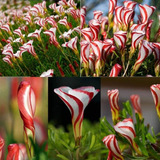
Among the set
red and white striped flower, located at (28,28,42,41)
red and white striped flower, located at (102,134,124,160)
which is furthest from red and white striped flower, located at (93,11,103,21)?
red and white striped flower, located at (102,134,124,160)

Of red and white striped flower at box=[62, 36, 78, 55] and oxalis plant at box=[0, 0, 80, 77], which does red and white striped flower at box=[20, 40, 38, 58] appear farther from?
red and white striped flower at box=[62, 36, 78, 55]

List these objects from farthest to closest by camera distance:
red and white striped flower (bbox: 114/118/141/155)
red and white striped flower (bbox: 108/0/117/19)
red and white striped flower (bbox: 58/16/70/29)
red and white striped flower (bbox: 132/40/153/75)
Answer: red and white striped flower (bbox: 58/16/70/29)
red and white striped flower (bbox: 108/0/117/19)
red and white striped flower (bbox: 132/40/153/75)
red and white striped flower (bbox: 114/118/141/155)

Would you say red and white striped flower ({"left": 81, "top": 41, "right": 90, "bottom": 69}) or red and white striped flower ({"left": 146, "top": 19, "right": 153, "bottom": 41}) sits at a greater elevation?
red and white striped flower ({"left": 146, "top": 19, "right": 153, "bottom": 41})

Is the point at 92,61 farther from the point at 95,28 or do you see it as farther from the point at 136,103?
the point at 136,103

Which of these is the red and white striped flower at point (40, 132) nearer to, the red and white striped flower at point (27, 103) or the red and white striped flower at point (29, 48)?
the red and white striped flower at point (27, 103)

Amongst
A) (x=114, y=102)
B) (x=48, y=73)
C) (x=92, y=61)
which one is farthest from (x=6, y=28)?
(x=114, y=102)

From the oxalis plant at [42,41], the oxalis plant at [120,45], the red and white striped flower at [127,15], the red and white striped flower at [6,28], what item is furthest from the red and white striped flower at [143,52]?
the red and white striped flower at [6,28]
